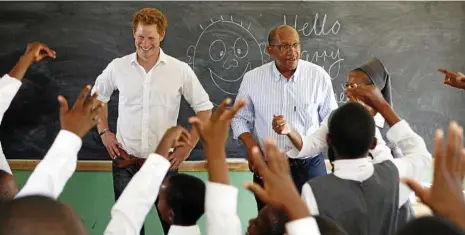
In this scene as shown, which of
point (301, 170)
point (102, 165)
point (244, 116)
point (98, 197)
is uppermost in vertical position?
point (244, 116)

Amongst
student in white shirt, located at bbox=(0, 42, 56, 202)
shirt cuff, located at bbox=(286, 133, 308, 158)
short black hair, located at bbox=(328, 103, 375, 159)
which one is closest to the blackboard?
shirt cuff, located at bbox=(286, 133, 308, 158)

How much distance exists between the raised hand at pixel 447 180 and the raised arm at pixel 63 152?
97cm

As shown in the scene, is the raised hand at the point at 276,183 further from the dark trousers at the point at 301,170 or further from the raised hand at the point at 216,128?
the dark trousers at the point at 301,170

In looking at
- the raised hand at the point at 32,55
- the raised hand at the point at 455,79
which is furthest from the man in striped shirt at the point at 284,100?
the raised hand at the point at 32,55

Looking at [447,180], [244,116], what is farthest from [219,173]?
[244,116]

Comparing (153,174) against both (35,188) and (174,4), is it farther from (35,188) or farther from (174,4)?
(174,4)

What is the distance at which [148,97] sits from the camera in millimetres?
3477

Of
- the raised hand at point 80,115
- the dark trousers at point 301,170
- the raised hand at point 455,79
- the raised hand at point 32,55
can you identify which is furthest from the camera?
the dark trousers at point 301,170

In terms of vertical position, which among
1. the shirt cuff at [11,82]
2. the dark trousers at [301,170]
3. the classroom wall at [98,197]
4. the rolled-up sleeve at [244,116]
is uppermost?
the shirt cuff at [11,82]

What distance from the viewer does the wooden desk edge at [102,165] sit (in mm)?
4008

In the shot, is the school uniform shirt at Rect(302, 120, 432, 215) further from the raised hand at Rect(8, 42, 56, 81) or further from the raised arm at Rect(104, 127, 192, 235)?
the raised hand at Rect(8, 42, 56, 81)

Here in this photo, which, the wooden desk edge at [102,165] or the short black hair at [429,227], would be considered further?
the wooden desk edge at [102,165]

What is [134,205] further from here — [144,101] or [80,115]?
[144,101]

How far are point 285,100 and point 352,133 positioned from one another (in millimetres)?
1501
